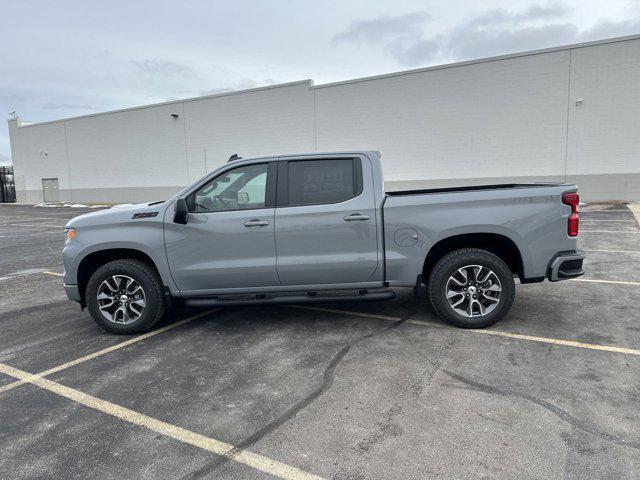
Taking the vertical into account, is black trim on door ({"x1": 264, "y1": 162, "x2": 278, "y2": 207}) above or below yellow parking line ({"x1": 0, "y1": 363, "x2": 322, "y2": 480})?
above

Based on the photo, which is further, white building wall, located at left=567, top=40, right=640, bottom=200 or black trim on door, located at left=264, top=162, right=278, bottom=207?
white building wall, located at left=567, top=40, right=640, bottom=200

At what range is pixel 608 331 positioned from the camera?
471 centimetres

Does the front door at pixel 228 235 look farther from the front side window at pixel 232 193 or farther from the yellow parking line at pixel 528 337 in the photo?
the yellow parking line at pixel 528 337

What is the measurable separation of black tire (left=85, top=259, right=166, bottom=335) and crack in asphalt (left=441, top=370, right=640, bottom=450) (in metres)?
3.19

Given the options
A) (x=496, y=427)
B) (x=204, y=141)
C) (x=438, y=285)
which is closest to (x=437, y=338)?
(x=438, y=285)

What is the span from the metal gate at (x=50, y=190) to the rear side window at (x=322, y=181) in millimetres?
40853

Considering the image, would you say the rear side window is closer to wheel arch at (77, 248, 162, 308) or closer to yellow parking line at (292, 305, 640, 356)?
yellow parking line at (292, 305, 640, 356)

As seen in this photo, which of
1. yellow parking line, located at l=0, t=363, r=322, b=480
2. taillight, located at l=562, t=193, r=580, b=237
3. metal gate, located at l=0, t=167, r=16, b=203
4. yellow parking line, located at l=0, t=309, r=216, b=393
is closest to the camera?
yellow parking line, located at l=0, t=363, r=322, b=480

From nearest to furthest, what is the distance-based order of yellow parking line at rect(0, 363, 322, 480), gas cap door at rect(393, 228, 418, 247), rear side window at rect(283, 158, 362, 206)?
1. yellow parking line at rect(0, 363, 322, 480)
2. gas cap door at rect(393, 228, 418, 247)
3. rear side window at rect(283, 158, 362, 206)

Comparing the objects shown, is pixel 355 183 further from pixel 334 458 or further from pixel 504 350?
pixel 334 458

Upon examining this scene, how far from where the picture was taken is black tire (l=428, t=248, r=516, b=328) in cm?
477

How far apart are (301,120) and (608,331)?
23663 mm

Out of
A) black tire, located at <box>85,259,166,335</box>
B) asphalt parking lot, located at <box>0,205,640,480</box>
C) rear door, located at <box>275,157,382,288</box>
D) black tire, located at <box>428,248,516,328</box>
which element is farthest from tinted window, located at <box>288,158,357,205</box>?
black tire, located at <box>85,259,166,335</box>

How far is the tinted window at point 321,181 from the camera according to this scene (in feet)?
16.1
